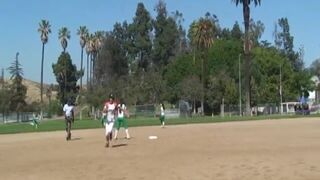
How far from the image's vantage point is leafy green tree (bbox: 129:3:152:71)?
13375cm

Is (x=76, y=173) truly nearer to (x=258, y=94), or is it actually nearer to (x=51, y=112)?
(x=258, y=94)

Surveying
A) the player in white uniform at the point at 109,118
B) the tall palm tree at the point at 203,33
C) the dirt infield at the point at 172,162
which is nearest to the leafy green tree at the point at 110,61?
the tall palm tree at the point at 203,33

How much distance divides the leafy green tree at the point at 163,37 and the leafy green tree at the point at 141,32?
1.48 meters

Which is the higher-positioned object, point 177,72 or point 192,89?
point 177,72

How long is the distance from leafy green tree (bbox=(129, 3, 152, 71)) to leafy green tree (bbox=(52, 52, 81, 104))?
15.7 meters

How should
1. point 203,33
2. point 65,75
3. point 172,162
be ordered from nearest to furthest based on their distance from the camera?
point 172,162
point 203,33
point 65,75

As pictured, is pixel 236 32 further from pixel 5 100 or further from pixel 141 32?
pixel 5 100

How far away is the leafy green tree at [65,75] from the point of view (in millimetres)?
138000

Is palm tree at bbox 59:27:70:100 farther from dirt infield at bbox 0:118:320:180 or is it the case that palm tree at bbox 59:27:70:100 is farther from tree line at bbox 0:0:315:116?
dirt infield at bbox 0:118:320:180

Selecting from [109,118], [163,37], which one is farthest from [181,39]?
[109,118]

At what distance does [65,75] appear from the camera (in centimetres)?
13838

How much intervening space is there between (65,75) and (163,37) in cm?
2422

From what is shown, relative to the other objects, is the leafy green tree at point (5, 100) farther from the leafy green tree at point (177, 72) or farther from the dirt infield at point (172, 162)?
the dirt infield at point (172, 162)

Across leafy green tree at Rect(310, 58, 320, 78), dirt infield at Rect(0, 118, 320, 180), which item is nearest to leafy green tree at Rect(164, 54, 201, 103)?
leafy green tree at Rect(310, 58, 320, 78)
